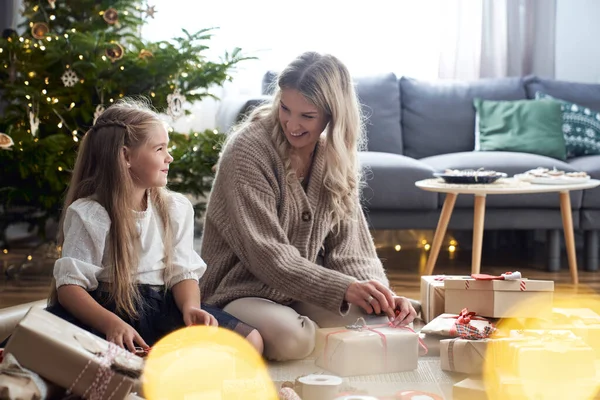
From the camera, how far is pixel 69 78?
3348 millimetres

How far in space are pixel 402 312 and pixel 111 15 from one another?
207 centimetres

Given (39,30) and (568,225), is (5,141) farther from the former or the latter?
(568,225)

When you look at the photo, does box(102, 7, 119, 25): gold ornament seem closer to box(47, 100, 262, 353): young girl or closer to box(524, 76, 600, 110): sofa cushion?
box(47, 100, 262, 353): young girl

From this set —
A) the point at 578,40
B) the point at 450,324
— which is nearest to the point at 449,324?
the point at 450,324

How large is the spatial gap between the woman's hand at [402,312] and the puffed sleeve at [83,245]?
2.26 ft

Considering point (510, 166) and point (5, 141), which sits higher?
point (5, 141)

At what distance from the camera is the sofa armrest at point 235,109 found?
3.58 m

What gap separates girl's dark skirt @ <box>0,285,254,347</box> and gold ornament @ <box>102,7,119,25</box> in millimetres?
1863

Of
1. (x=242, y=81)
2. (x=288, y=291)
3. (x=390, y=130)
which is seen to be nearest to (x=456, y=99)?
(x=390, y=130)

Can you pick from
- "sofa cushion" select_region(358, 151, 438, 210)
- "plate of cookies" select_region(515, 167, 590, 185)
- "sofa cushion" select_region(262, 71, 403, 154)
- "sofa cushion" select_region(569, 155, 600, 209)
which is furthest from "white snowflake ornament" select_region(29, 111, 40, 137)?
"sofa cushion" select_region(569, 155, 600, 209)

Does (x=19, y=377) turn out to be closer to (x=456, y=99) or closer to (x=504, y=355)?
(x=504, y=355)

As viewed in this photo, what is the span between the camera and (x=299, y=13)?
4.66m

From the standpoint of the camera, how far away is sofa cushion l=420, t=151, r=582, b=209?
3.60 m

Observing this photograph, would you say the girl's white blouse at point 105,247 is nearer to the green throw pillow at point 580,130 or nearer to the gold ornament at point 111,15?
the gold ornament at point 111,15
